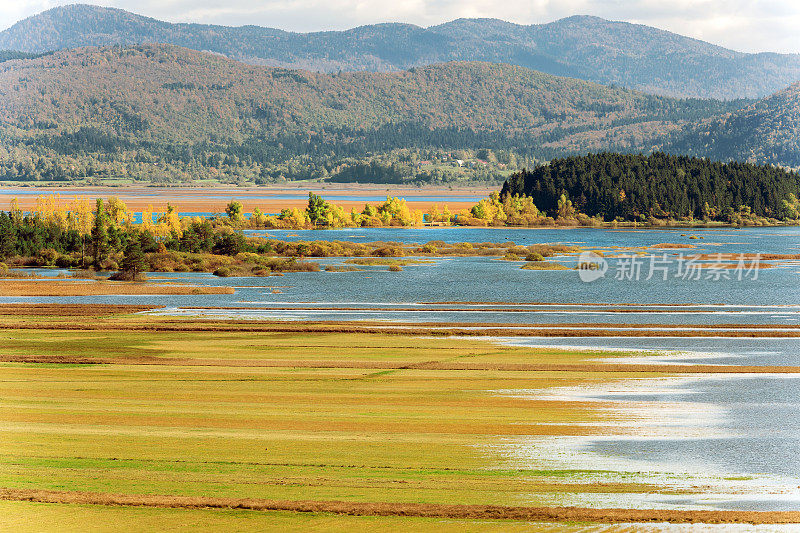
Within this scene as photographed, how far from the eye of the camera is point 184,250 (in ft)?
338

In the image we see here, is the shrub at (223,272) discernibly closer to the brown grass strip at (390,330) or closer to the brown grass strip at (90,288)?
the brown grass strip at (90,288)

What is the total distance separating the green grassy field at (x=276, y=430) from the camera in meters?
21.1

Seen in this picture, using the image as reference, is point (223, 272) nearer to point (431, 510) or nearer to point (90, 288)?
point (90, 288)

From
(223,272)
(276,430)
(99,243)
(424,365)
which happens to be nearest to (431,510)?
(276,430)

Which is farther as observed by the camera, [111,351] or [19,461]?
[111,351]

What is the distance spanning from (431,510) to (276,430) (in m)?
8.07

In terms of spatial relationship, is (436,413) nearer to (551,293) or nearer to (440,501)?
(440,501)

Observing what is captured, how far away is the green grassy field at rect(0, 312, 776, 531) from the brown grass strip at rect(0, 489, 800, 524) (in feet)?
0.93

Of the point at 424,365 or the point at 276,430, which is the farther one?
the point at 424,365

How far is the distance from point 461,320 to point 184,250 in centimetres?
5434

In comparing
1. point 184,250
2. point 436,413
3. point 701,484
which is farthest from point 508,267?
point 701,484

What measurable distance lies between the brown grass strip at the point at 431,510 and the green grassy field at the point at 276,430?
284 mm

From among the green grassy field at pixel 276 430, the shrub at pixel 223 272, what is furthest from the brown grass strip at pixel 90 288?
the green grassy field at pixel 276 430

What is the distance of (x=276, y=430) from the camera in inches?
1068
